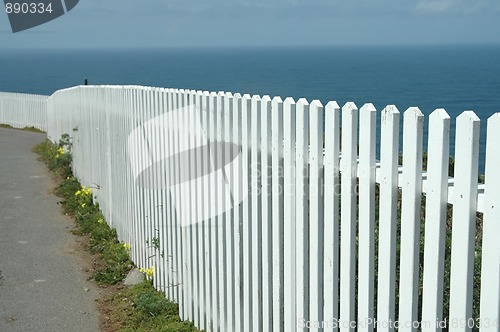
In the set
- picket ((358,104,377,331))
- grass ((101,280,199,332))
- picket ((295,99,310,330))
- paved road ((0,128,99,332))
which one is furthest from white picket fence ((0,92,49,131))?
picket ((358,104,377,331))

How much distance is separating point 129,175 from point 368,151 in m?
5.51

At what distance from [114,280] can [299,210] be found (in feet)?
13.4

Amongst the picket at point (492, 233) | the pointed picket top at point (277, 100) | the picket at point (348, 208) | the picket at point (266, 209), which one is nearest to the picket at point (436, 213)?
the picket at point (492, 233)

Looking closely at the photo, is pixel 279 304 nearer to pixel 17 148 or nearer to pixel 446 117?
pixel 446 117

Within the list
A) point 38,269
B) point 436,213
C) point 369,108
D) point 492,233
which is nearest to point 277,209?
point 369,108

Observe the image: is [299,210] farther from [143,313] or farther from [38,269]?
[38,269]

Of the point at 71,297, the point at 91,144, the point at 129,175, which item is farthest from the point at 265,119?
the point at 91,144

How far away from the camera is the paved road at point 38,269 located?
695 cm

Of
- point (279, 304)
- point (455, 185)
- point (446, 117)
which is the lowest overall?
point (279, 304)

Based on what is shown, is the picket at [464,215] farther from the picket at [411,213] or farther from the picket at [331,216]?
the picket at [331,216]

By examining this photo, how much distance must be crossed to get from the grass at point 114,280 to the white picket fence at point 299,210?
185mm

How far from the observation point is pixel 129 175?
29.2 ft

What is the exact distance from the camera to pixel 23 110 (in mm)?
32188

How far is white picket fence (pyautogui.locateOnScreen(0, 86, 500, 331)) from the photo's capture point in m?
3.26
